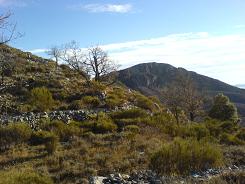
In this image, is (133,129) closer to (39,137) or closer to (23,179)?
(39,137)

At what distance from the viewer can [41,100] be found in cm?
3519

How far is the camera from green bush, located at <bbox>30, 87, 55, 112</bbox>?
113ft

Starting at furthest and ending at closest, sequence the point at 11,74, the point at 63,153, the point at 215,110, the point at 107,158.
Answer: the point at 215,110 < the point at 11,74 < the point at 63,153 < the point at 107,158

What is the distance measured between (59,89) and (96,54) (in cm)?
1063

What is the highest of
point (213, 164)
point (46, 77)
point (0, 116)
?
point (46, 77)

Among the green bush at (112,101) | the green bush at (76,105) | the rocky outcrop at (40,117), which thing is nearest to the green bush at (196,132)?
the rocky outcrop at (40,117)

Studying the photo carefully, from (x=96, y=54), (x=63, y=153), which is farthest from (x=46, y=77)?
(x=63, y=153)

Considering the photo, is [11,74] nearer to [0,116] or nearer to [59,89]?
[59,89]

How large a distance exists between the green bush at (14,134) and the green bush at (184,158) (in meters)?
10.3

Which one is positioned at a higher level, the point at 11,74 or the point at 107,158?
the point at 11,74

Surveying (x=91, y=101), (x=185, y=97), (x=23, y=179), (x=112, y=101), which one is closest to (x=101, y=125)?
(x=112, y=101)

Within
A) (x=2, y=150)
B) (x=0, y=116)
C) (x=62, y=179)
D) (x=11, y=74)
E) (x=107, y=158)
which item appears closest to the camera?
(x=62, y=179)

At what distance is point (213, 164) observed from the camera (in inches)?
604

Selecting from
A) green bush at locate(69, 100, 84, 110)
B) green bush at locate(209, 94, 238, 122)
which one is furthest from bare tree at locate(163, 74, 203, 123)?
green bush at locate(69, 100, 84, 110)
